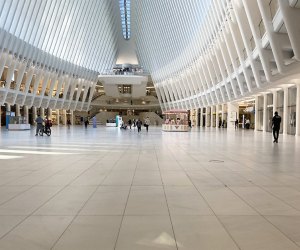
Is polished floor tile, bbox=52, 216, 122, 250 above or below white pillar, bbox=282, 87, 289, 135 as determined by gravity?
below

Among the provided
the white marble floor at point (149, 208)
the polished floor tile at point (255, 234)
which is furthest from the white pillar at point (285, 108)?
the polished floor tile at point (255, 234)

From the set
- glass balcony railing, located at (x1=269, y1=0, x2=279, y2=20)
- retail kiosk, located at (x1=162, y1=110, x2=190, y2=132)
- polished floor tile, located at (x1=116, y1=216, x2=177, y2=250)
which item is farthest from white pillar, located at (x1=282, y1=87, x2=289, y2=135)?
polished floor tile, located at (x1=116, y1=216, x2=177, y2=250)

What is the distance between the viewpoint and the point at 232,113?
140ft

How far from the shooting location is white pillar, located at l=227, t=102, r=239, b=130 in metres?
42.4

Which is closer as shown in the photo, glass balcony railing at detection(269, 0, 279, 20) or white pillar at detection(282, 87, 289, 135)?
glass balcony railing at detection(269, 0, 279, 20)

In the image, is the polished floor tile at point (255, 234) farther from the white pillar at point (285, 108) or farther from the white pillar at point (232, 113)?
the white pillar at point (232, 113)

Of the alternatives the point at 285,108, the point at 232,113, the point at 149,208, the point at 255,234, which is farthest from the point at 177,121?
the point at 255,234

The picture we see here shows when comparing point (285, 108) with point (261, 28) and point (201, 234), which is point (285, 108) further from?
point (201, 234)

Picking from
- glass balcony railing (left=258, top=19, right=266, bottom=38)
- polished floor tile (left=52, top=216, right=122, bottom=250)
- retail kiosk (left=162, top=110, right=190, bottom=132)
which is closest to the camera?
polished floor tile (left=52, top=216, right=122, bottom=250)

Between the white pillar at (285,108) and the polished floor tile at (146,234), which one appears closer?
the polished floor tile at (146,234)

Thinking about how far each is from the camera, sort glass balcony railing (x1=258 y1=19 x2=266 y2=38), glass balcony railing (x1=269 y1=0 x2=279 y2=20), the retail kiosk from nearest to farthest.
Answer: glass balcony railing (x1=269 y1=0 x2=279 y2=20), glass balcony railing (x1=258 y1=19 x2=266 y2=38), the retail kiosk

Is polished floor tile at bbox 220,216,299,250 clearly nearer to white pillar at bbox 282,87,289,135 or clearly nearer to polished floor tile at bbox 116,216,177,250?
polished floor tile at bbox 116,216,177,250

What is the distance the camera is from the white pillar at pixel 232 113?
42375 millimetres

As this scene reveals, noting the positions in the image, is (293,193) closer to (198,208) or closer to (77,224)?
(198,208)
